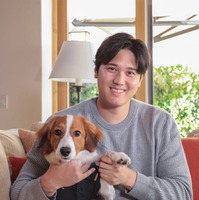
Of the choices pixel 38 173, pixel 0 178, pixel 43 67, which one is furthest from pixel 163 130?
pixel 43 67

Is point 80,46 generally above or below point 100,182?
above

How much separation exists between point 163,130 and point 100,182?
32cm

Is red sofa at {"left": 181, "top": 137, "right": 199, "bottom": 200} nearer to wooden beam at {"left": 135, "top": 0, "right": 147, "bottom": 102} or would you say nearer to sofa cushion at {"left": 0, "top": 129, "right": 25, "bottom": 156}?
sofa cushion at {"left": 0, "top": 129, "right": 25, "bottom": 156}

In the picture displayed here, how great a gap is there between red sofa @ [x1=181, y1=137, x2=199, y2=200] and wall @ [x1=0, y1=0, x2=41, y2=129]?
5.89 ft

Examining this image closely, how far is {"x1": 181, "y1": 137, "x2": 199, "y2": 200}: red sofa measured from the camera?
1879 mm

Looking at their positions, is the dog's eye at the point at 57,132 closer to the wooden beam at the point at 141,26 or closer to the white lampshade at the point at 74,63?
the white lampshade at the point at 74,63

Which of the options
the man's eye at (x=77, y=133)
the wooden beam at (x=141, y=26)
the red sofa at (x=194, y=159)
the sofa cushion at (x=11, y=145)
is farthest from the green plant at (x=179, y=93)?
the man's eye at (x=77, y=133)

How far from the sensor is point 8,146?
198 centimetres

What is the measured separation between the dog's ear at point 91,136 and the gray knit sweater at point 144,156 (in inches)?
2.4

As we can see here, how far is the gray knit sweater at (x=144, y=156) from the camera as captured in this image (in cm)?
134

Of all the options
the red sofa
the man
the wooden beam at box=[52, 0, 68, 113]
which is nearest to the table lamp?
the wooden beam at box=[52, 0, 68, 113]

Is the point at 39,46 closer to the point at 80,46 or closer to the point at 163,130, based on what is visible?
the point at 80,46

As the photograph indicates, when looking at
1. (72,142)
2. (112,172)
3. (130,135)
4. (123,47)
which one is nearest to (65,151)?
(72,142)

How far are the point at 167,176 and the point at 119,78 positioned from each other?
39cm
